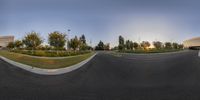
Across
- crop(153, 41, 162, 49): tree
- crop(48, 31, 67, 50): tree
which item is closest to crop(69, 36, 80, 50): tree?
crop(48, 31, 67, 50): tree

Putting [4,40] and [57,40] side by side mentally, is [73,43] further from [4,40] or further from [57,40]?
[4,40]

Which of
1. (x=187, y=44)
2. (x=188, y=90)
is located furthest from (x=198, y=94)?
(x=187, y=44)

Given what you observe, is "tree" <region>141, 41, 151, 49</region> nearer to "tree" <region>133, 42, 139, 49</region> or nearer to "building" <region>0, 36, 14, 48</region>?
"tree" <region>133, 42, 139, 49</region>

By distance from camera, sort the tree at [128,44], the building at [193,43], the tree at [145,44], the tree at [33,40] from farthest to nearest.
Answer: the building at [193,43]
the tree at [145,44]
the tree at [128,44]
the tree at [33,40]

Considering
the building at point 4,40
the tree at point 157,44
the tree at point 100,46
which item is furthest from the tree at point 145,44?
the building at point 4,40

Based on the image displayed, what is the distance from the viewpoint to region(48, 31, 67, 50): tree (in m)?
51.9

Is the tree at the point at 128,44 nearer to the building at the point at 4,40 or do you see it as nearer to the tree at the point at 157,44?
the tree at the point at 157,44

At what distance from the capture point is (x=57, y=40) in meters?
52.9

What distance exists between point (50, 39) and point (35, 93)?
48108mm

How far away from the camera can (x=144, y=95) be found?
263 inches

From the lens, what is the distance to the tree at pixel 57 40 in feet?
170

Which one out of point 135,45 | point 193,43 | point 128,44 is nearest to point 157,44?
point 135,45

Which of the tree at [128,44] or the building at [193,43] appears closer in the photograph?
the tree at [128,44]

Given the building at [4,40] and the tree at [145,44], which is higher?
the building at [4,40]
